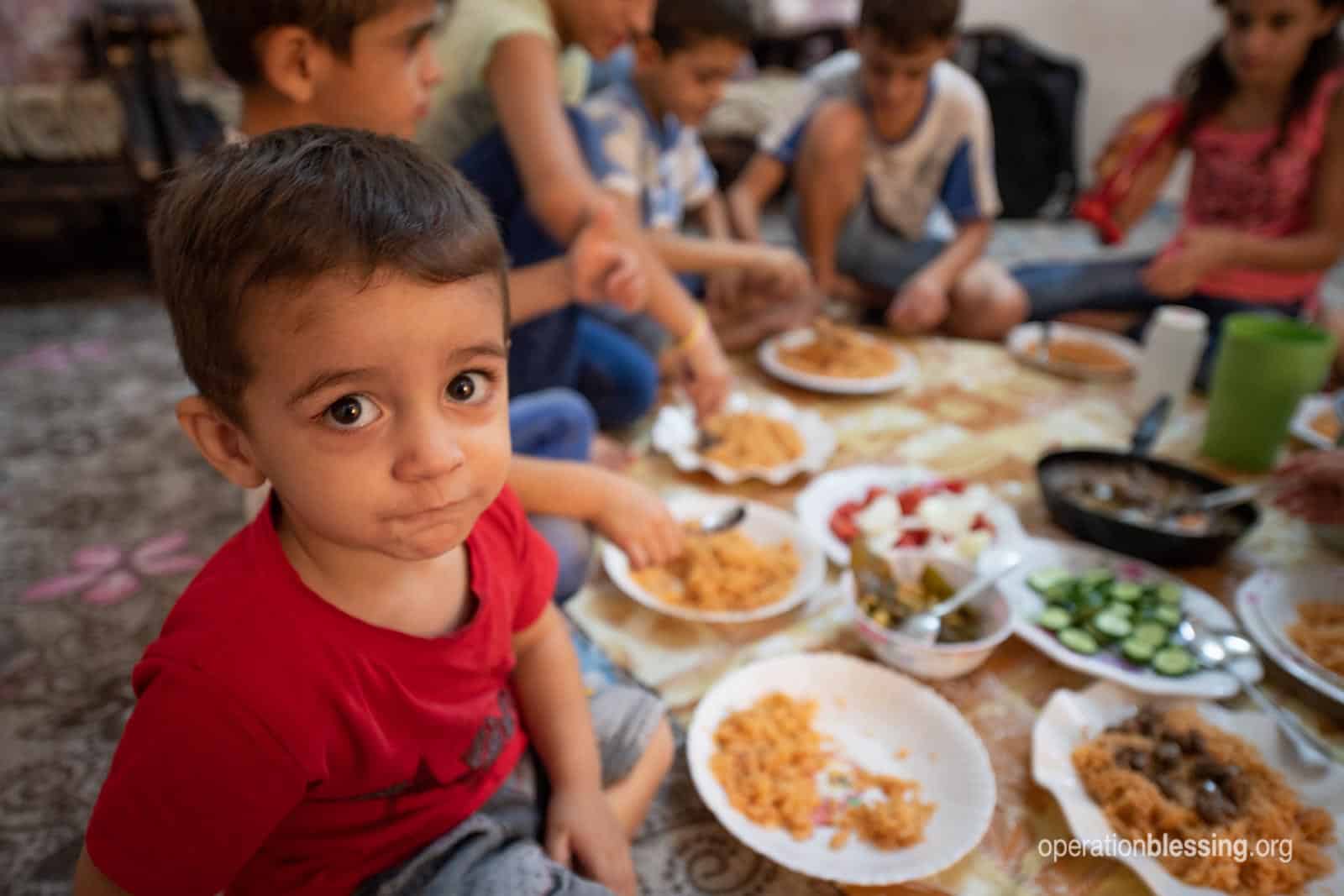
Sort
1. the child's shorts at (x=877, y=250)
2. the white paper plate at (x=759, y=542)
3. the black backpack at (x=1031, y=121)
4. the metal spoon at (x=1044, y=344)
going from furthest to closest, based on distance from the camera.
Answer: the black backpack at (x=1031, y=121) → the child's shorts at (x=877, y=250) → the metal spoon at (x=1044, y=344) → the white paper plate at (x=759, y=542)

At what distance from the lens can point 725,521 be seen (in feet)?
4.29

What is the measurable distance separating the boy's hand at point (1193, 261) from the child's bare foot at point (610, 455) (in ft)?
4.15

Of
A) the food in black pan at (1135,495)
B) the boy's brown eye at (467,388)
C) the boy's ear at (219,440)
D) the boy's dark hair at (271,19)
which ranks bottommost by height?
the food in black pan at (1135,495)

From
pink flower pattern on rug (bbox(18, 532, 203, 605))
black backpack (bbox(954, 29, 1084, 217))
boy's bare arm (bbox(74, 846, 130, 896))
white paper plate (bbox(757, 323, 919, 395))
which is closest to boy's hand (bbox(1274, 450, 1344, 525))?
white paper plate (bbox(757, 323, 919, 395))

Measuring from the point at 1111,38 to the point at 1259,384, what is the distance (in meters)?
3.93

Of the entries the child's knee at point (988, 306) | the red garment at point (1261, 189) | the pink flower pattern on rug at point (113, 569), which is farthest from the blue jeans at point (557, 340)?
the red garment at point (1261, 189)

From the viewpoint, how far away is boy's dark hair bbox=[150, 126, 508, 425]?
536 millimetres

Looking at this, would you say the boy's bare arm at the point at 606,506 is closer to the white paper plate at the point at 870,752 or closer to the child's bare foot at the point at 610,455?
the white paper plate at the point at 870,752

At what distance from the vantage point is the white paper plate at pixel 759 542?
112cm

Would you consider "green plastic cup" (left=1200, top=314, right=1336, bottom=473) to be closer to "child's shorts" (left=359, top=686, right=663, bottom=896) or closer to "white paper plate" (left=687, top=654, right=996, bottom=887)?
"white paper plate" (left=687, top=654, right=996, bottom=887)

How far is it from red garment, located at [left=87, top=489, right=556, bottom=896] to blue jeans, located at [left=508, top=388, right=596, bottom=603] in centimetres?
35

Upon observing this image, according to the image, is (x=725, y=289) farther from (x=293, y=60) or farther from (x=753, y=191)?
(x=293, y=60)

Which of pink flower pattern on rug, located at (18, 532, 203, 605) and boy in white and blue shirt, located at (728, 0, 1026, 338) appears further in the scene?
boy in white and blue shirt, located at (728, 0, 1026, 338)

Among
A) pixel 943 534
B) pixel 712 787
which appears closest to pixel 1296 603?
pixel 943 534
